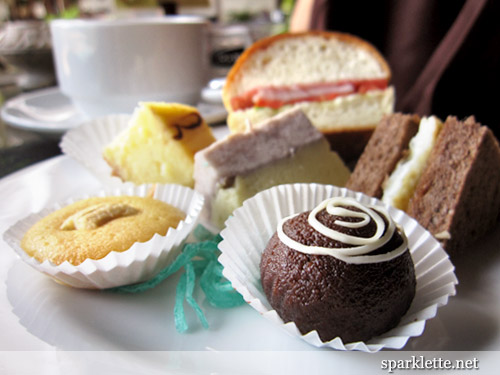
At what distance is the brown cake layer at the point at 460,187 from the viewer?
1.12 metres

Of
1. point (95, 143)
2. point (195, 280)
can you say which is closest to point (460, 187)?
point (195, 280)

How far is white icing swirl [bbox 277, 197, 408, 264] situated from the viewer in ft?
2.60

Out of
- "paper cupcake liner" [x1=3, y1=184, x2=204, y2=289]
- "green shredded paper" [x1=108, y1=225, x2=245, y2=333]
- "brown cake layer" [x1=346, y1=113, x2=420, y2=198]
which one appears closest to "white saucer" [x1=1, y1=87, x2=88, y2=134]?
"paper cupcake liner" [x1=3, y1=184, x2=204, y2=289]

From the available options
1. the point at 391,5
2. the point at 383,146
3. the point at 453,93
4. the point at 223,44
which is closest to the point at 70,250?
the point at 383,146

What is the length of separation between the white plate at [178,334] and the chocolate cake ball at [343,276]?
0.20 ft

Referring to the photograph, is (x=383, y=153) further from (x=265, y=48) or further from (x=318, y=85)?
(x=265, y=48)

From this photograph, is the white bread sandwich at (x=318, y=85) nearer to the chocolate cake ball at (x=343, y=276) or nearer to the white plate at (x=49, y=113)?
the white plate at (x=49, y=113)

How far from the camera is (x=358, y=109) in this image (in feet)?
5.76

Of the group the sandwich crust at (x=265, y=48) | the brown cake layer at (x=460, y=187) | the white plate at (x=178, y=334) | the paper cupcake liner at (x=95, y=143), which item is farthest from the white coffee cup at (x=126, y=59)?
the brown cake layer at (x=460, y=187)

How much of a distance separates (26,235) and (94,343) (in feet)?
1.23

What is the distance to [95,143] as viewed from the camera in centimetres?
171

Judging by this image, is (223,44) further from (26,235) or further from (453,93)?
(26,235)

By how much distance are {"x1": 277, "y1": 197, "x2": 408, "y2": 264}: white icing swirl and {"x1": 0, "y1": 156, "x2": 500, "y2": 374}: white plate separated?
184 millimetres

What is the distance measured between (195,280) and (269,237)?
0.21 meters
